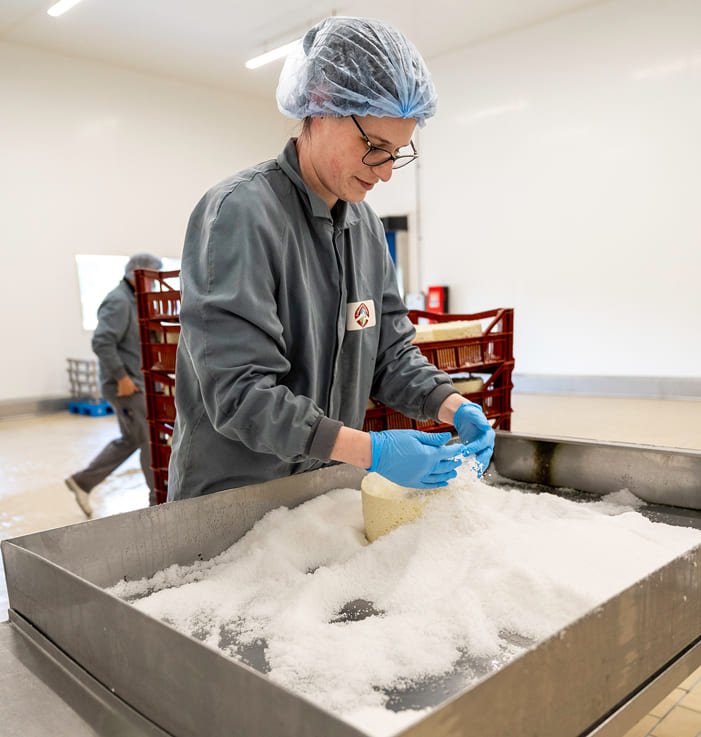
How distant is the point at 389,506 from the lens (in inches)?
41.9

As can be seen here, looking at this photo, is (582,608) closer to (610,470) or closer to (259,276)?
(610,470)

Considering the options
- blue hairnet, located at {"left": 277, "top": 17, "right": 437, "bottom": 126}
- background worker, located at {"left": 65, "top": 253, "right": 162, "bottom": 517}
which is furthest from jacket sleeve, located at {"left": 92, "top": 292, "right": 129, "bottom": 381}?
blue hairnet, located at {"left": 277, "top": 17, "right": 437, "bottom": 126}

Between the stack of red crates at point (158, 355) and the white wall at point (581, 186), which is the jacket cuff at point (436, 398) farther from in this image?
the white wall at point (581, 186)

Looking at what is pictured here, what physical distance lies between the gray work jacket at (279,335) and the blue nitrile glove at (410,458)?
0.08m

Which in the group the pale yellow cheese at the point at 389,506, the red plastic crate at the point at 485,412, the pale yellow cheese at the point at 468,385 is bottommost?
the red plastic crate at the point at 485,412

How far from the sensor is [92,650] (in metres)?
0.71

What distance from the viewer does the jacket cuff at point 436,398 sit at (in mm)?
1402

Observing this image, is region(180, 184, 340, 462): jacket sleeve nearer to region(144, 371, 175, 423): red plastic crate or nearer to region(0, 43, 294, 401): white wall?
region(144, 371, 175, 423): red plastic crate

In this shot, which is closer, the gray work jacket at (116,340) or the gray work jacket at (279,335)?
the gray work jacket at (279,335)

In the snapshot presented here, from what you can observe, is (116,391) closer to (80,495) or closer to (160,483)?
(80,495)

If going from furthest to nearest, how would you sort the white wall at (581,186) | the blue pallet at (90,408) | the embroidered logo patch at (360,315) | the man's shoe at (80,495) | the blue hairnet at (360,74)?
the blue pallet at (90,408)
the white wall at (581,186)
the man's shoe at (80,495)
the embroidered logo patch at (360,315)
the blue hairnet at (360,74)

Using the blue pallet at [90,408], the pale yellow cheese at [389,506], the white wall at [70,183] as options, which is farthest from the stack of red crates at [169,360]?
the white wall at [70,183]

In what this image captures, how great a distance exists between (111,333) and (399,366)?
2.63 meters

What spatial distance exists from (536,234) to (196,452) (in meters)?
6.49
